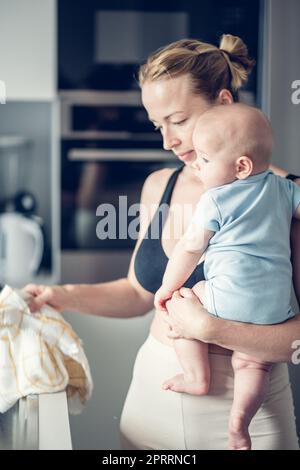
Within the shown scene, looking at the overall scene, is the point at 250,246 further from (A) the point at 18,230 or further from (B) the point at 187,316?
(A) the point at 18,230

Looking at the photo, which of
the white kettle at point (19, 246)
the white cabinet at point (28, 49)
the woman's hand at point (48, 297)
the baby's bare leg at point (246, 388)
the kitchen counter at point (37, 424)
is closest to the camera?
the kitchen counter at point (37, 424)

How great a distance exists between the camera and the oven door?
1.20 metres

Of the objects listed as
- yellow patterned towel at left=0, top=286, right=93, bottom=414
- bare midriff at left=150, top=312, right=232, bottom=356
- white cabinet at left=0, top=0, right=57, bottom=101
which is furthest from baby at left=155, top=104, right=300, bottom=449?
white cabinet at left=0, top=0, right=57, bottom=101

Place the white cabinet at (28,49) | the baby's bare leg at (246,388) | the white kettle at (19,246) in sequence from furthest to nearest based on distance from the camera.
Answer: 1. the white kettle at (19,246)
2. the white cabinet at (28,49)
3. the baby's bare leg at (246,388)

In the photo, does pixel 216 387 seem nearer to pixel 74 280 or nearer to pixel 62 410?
pixel 62 410

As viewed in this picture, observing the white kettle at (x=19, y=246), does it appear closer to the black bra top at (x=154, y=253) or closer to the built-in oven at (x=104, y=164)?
the built-in oven at (x=104, y=164)

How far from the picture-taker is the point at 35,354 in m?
1.00

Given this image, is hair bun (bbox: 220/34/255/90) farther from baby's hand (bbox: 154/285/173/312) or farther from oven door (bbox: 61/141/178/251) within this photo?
baby's hand (bbox: 154/285/173/312)

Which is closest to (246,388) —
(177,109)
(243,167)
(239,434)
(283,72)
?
(239,434)

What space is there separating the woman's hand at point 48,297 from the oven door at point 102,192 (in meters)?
0.16

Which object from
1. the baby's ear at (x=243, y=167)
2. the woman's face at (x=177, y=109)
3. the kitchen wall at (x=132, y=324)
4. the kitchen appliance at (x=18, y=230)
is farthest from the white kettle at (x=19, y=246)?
the baby's ear at (x=243, y=167)

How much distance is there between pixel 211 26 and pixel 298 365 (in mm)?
558

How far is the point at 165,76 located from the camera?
101cm

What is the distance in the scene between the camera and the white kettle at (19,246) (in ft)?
4.56
